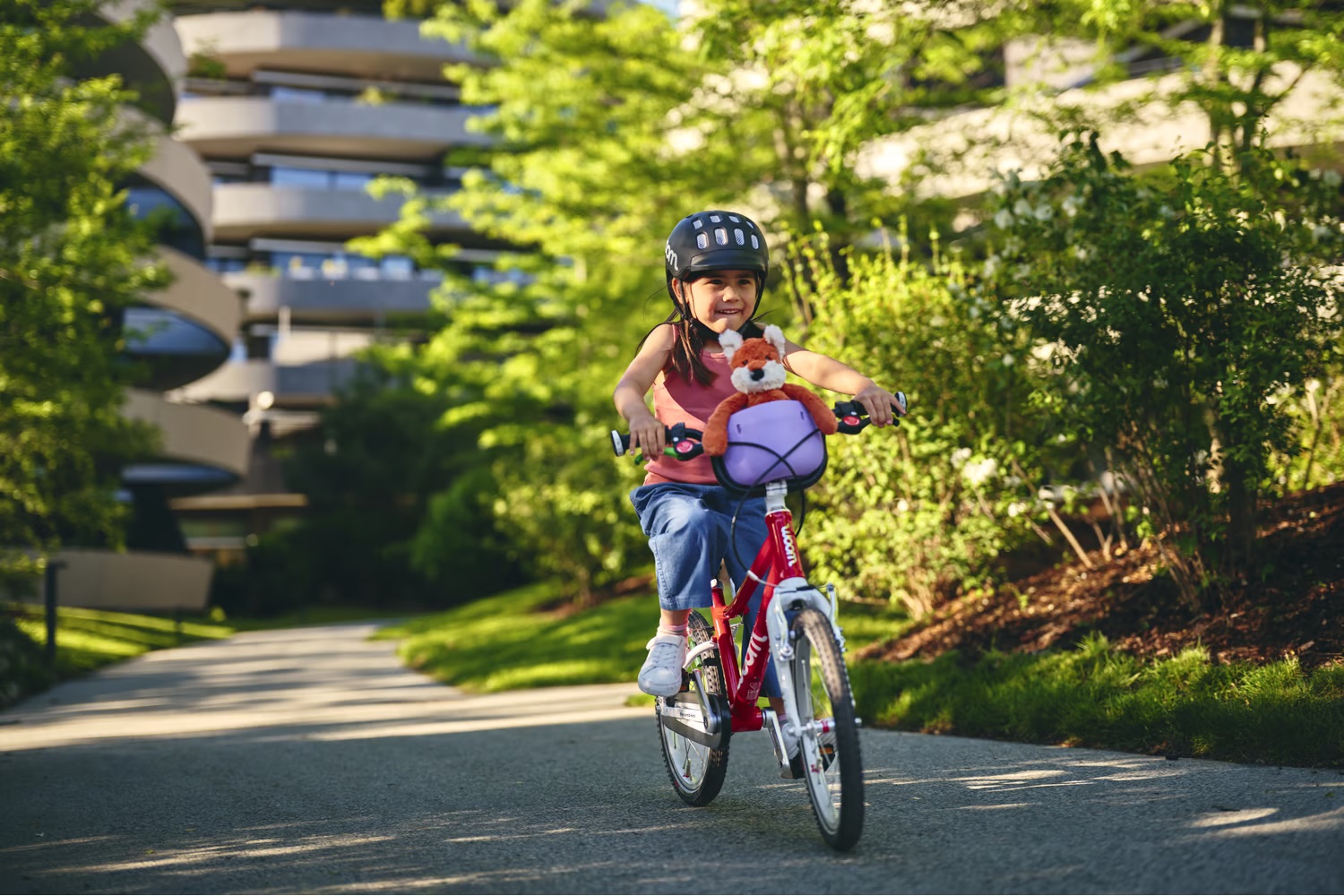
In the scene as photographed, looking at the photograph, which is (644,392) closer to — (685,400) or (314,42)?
(685,400)

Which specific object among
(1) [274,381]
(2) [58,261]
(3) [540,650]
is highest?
(1) [274,381]

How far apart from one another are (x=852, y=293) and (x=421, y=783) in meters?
4.68

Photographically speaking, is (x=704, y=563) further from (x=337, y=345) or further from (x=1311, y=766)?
(x=337, y=345)

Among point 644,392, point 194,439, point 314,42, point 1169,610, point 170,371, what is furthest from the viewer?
point 314,42

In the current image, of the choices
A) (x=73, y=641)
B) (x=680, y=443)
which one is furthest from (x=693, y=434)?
(x=73, y=641)

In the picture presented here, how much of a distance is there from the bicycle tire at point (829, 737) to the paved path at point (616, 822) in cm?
13

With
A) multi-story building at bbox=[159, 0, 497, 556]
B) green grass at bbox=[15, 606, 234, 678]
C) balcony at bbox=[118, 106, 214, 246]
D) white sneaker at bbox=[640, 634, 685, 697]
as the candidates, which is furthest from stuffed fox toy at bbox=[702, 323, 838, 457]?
multi-story building at bbox=[159, 0, 497, 556]

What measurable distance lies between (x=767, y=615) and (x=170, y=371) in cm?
3558

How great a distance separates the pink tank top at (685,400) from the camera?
4.65 m

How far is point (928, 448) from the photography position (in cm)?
847

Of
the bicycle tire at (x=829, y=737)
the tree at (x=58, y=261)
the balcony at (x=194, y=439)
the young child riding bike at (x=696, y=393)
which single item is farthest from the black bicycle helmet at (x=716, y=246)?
the balcony at (x=194, y=439)

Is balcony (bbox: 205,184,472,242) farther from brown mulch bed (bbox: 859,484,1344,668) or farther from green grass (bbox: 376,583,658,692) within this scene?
brown mulch bed (bbox: 859,484,1344,668)

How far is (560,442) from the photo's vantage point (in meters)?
22.2

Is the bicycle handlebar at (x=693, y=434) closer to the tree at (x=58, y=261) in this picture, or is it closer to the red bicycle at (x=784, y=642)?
the red bicycle at (x=784, y=642)
